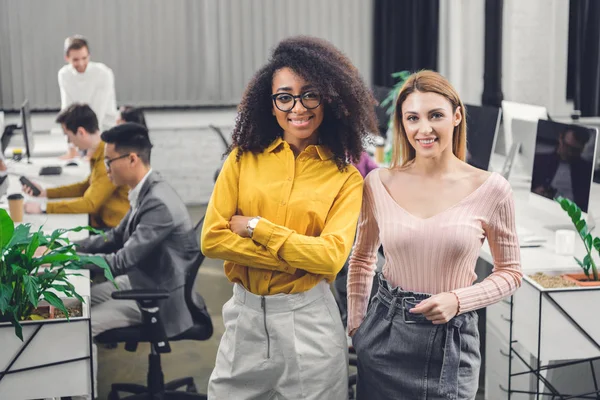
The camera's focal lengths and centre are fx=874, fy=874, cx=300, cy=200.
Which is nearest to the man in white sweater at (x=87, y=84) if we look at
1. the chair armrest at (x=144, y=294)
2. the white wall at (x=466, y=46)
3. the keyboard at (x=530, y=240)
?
the white wall at (x=466, y=46)

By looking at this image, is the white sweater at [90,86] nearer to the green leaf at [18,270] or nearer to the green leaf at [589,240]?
the green leaf at [18,270]

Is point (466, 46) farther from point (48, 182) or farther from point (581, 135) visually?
point (581, 135)

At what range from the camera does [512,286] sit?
2035 millimetres

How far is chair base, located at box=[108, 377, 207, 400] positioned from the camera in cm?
367

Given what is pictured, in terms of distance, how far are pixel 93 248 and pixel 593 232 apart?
218cm

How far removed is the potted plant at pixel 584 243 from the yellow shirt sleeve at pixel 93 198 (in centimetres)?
241

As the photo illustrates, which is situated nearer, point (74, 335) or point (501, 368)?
point (74, 335)

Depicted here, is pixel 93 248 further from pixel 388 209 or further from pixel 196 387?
pixel 388 209

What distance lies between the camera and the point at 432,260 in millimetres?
1977

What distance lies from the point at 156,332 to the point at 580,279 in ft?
5.26

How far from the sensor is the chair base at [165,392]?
3.67m

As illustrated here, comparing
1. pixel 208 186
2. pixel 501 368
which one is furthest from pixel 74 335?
pixel 208 186

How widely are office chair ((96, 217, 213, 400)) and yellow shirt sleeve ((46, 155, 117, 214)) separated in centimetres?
105

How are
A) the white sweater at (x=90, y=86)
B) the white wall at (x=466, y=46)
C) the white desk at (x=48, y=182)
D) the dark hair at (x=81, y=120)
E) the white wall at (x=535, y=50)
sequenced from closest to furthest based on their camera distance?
1. the white desk at (x=48, y=182)
2. the dark hair at (x=81, y=120)
3. the white wall at (x=535, y=50)
4. the white wall at (x=466, y=46)
5. the white sweater at (x=90, y=86)
